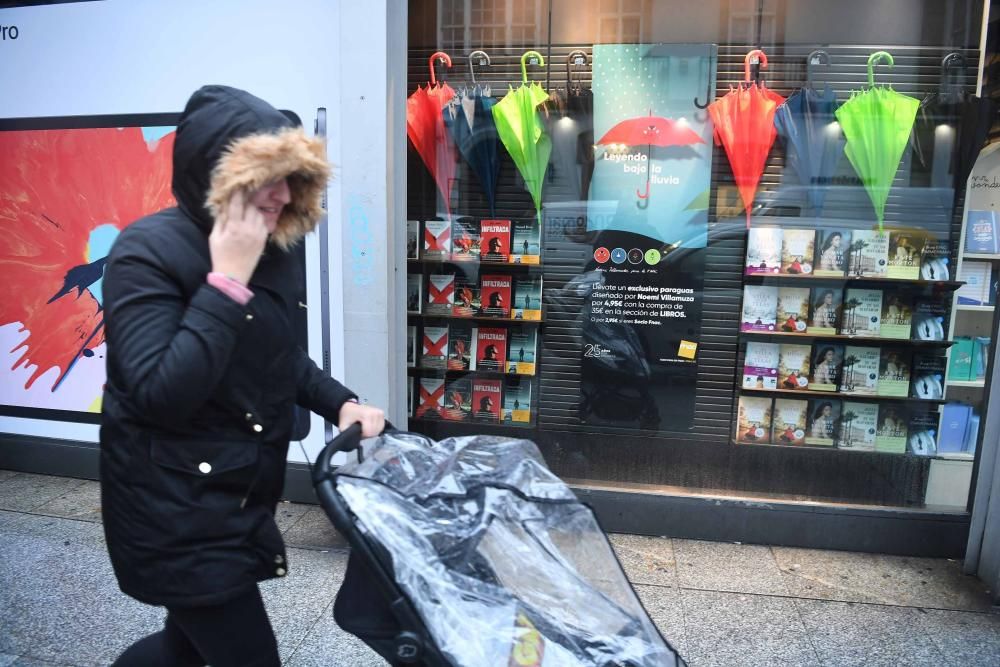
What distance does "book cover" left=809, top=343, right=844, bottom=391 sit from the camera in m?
3.98

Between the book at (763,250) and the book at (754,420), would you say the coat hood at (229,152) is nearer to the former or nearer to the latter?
the book at (763,250)

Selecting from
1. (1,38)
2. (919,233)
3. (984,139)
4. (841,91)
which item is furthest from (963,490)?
(1,38)

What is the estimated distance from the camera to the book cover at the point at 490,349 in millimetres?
4301

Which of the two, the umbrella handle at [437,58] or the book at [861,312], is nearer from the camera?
the book at [861,312]

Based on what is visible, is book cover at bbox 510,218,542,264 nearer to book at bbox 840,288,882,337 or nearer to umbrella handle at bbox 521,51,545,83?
umbrella handle at bbox 521,51,545,83

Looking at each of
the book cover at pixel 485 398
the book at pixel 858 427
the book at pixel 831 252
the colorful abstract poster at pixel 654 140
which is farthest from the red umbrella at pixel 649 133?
the book at pixel 858 427

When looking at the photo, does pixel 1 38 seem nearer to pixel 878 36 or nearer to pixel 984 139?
pixel 878 36

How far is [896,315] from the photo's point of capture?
3857 mm

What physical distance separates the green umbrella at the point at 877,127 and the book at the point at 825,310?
622mm

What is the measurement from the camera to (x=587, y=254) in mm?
4059

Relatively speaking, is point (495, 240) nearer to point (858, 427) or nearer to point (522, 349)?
point (522, 349)

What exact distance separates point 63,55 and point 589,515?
14.0 ft

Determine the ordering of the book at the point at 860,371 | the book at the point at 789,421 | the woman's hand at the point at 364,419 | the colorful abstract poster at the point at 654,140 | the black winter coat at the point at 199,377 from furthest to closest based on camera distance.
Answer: the book at the point at 789,421 → the book at the point at 860,371 → the colorful abstract poster at the point at 654,140 → the woman's hand at the point at 364,419 → the black winter coat at the point at 199,377

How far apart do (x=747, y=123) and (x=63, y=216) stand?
419 cm
